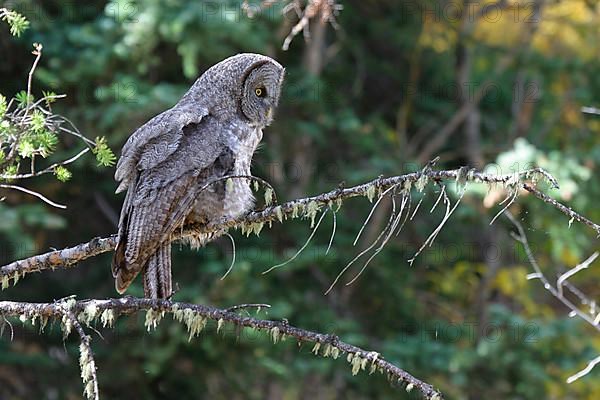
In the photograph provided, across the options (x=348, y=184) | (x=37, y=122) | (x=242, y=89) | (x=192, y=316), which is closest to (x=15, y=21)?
(x=37, y=122)

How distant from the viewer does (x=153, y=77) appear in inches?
354

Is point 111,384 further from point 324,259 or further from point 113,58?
point 113,58

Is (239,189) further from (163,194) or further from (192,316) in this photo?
(192,316)

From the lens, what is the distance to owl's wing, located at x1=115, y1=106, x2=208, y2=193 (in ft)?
15.9

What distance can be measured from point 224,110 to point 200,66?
4008mm

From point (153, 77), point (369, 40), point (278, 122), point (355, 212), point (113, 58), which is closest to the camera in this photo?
point (113, 58)

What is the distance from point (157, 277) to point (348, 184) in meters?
4.89

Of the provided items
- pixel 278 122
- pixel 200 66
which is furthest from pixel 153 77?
pixel 278 122

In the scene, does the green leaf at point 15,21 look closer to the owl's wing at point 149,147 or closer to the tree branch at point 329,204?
the tree branch at point 329,204

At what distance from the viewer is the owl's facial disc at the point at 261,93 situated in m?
5.39

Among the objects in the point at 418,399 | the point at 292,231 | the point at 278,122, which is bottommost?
the point at 418,399

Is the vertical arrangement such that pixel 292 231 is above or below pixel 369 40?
below

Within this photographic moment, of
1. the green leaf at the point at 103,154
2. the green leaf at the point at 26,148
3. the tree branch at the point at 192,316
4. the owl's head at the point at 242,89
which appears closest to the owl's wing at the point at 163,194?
the owl's head at the point at 242,89

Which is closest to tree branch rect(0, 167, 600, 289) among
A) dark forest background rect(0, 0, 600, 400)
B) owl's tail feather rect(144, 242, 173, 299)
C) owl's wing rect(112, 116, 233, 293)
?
owl's wing rect(112, 116, 233, 293)
